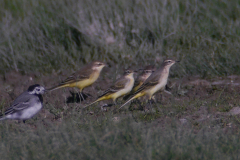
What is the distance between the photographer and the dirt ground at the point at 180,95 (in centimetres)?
737

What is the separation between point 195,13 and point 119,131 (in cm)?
758

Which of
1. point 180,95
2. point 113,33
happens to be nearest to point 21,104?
point 180,95

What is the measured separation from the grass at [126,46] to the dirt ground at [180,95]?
0.11 feet

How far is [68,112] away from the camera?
8.02m

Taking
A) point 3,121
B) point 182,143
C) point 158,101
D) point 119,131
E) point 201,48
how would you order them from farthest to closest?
point 201,48 < point 158,101 < point 3,121 < point 119,131 < point 182,143

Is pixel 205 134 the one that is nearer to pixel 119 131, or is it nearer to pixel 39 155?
pixel 119 131

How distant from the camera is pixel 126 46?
36.9ft

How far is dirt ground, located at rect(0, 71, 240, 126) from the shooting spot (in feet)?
24.2

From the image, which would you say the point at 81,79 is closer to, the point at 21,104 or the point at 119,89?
the point at 119,89

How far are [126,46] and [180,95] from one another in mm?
2945

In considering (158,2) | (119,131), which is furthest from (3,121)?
(158,2)

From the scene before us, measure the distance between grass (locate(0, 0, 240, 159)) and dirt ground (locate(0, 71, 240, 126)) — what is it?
32mm

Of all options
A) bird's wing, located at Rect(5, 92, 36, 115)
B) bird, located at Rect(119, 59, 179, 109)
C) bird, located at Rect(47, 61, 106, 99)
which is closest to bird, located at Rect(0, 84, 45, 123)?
bird's wing, located at Rect(5, 92, 36, 115)

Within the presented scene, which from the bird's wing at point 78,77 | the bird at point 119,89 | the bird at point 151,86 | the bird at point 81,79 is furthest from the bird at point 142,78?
the bird's wing at point 78,77
